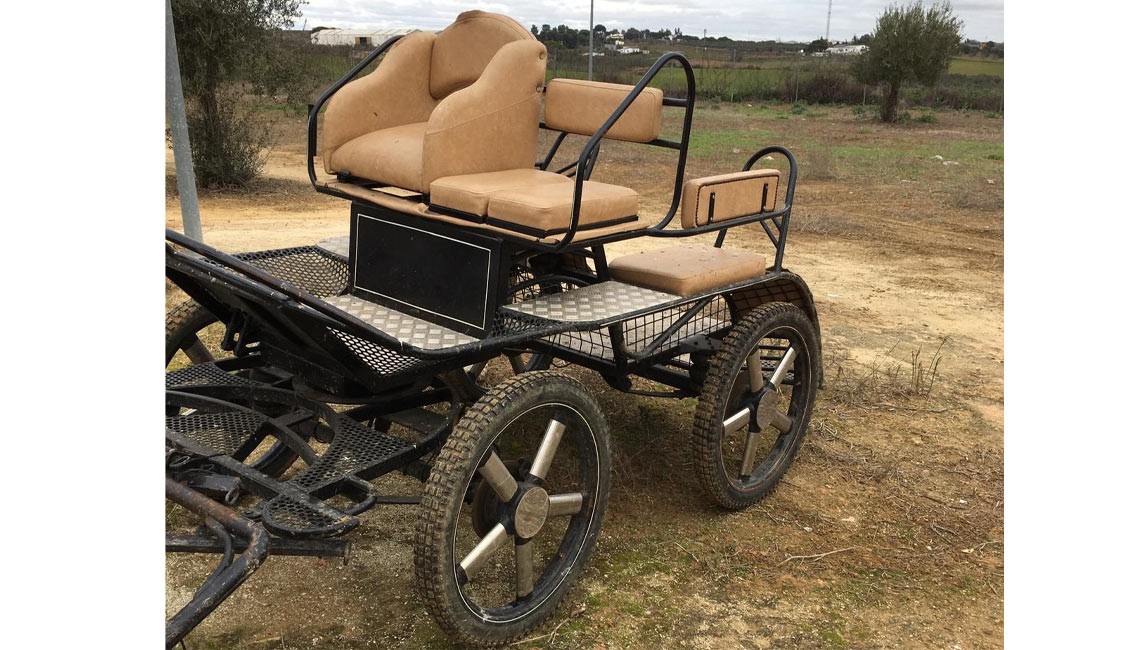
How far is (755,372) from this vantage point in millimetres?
4031

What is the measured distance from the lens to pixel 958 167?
639 inches

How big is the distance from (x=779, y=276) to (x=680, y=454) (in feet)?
3.39

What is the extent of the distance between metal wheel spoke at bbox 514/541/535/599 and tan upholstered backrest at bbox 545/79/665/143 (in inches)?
59.7

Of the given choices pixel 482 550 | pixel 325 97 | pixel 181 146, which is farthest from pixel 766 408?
pixel 181 146

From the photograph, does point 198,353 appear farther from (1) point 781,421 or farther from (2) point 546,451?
(1) point 781,421

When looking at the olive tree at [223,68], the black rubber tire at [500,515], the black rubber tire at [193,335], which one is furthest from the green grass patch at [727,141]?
the black rubber tire at [500,515]

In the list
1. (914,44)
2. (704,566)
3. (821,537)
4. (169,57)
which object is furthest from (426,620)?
(914,44)

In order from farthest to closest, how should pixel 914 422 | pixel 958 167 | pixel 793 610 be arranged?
pixel 958 167 → pixel 914 422 → pixel 793 610

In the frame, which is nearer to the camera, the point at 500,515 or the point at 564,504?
the point at 500,515

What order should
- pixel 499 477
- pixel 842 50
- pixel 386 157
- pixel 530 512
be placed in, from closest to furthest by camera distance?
1. pixel 499 477
2. pixel 530 512
3. pixel 386 157
4. pixel 842 50

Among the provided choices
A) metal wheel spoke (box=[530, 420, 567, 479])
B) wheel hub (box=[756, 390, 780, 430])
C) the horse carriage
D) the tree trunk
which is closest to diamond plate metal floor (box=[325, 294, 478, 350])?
the horse carriage

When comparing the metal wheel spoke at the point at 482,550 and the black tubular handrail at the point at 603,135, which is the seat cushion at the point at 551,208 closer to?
the black tubular handrail at the point at 603,135

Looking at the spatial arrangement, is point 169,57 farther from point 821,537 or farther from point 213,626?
point 821,537

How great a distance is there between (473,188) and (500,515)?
3.58 feet
